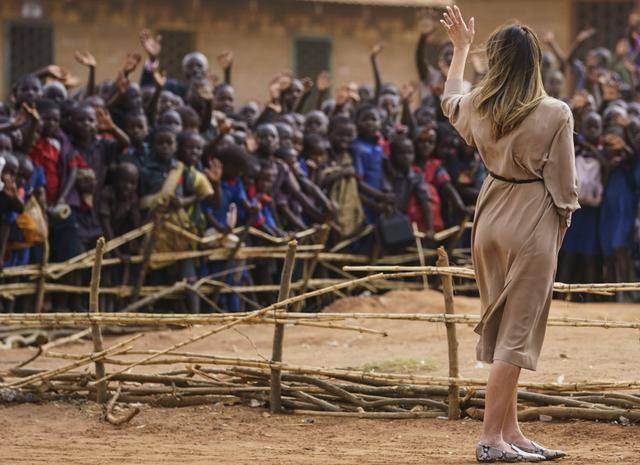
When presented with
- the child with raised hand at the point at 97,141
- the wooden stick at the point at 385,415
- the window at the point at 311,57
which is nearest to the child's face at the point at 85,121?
the child with raised hand at the point at 97,141

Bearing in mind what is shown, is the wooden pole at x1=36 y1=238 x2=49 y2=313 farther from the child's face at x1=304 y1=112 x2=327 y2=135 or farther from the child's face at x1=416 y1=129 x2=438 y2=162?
the child's face at x1=416 y1=129 x2=438 y2=162

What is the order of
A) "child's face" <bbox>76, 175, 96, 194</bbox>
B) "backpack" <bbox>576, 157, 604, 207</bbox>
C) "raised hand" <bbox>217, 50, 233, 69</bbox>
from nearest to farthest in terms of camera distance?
"child's face" <bbox>76, 175, 96, 194</bbox> → "backpack" <bbox>576, 157, 604, 207</bbox> → "raised hand" <bbox>217, 50, 233, 69</bbox>

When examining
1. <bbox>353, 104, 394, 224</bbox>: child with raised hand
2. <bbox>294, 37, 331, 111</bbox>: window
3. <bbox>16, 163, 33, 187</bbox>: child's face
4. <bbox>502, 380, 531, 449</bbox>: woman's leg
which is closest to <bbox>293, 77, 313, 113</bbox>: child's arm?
<bbox>353, 104, 394, 224</bbox>: child with raised hand

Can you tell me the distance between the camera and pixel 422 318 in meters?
6.61

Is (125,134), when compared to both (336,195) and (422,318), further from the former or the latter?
(422,318)

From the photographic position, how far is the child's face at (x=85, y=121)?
34.1 feet

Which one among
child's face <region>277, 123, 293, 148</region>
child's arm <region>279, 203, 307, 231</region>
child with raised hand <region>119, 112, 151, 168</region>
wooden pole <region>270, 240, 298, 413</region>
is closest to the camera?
wooden pole <region>270, 240, 298, 413</region>

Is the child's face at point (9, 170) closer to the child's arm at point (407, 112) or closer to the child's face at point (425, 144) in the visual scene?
the child's face at point (425, 144)

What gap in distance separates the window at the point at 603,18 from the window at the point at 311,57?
3.96 metres

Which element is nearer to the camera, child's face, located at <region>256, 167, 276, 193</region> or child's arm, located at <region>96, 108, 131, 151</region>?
child's arm, located at <region>96, 108, 131, 151</region>

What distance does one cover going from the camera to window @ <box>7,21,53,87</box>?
60.5ft

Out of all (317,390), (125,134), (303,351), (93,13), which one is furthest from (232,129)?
(93,13)

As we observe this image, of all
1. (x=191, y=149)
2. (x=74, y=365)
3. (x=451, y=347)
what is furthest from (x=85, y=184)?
(x=451, y=347)

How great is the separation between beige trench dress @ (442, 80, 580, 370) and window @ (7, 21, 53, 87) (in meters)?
13.8
